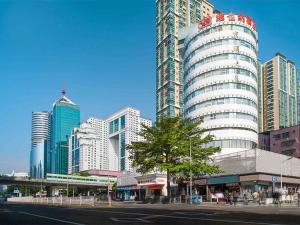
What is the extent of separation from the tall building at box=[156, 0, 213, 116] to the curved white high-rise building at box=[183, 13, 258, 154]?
77135 mm

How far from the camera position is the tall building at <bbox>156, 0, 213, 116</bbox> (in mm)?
171500

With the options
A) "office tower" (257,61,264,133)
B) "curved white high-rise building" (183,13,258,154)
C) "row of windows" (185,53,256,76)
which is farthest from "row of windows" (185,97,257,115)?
"office tower" (257,61,264,133)

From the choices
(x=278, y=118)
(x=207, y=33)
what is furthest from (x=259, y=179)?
(x=278, y=118)

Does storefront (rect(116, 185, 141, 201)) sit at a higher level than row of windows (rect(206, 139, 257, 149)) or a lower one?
lower

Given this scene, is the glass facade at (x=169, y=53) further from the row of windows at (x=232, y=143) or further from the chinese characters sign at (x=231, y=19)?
the row of windows at (x=232, y=143)

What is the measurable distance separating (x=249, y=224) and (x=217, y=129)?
239 feet

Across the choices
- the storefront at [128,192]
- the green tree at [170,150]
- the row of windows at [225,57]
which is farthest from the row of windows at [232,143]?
the green tree at [170,150]

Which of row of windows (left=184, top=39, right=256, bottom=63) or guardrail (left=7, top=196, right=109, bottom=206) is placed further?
row of windows (left=184, top=39, right=256, bottom=63)

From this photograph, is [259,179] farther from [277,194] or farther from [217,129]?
[217,129]

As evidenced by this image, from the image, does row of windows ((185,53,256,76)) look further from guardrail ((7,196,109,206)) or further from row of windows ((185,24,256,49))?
guardrail ((7,196,109,206))

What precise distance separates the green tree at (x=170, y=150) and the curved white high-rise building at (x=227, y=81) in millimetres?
30337

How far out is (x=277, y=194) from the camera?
152 ft

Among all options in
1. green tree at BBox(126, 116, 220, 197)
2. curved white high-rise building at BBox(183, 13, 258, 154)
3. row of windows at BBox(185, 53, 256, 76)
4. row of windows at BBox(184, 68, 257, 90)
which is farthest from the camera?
row of windows at BBox(185, 53, 256, 76)

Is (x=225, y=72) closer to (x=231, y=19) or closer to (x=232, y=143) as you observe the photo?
(x=231, y=19)
